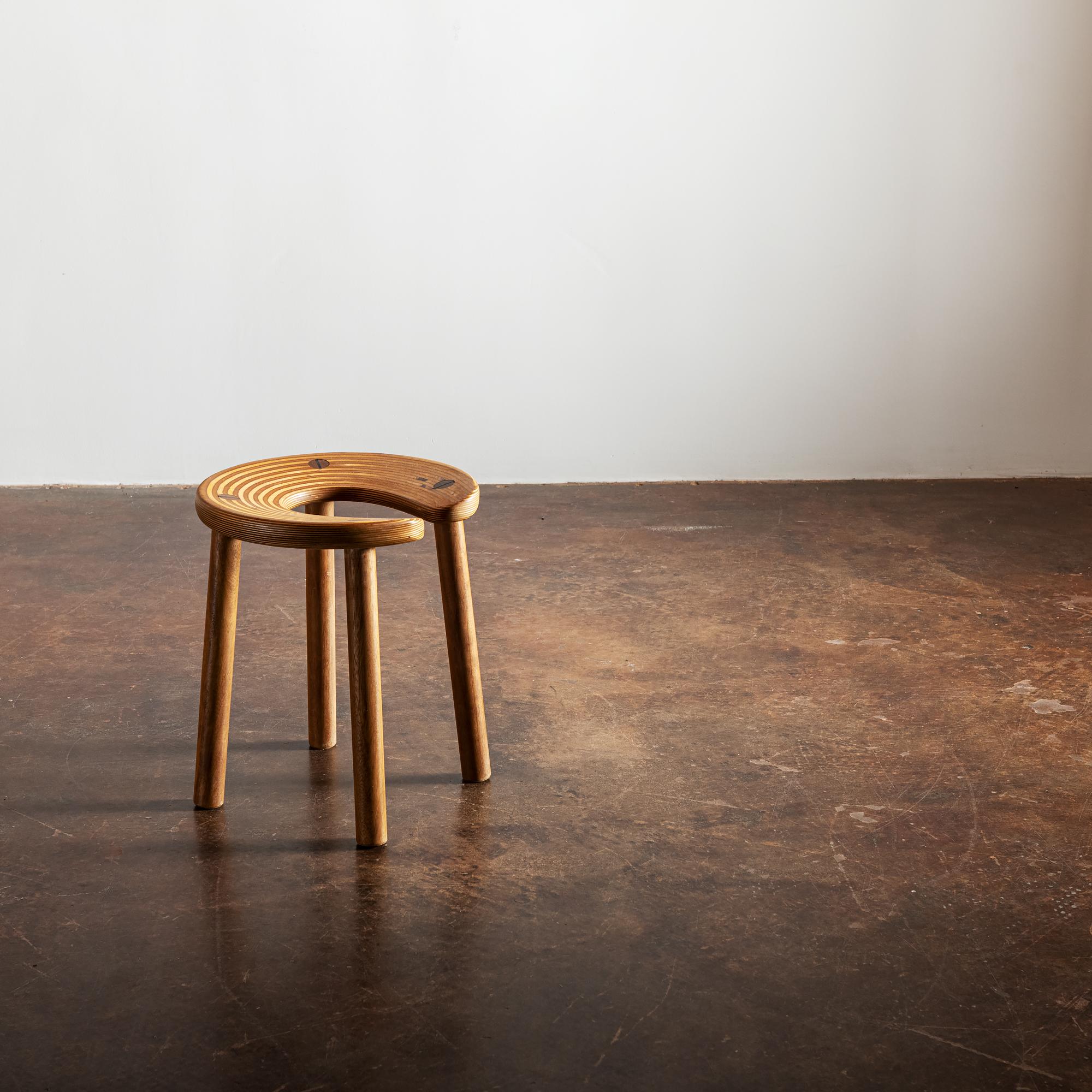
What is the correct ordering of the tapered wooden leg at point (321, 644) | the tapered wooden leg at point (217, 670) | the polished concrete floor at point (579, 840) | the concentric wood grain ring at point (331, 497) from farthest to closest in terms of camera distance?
1. the tapered wooden leg at point (321, 644)
2. the tapered wooden leg at point (217, 670)
3. the concentric wood grain ring at point (331, 497)
4. the polished concrete floor at point (579, 840)

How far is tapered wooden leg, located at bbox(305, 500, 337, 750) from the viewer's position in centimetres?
215

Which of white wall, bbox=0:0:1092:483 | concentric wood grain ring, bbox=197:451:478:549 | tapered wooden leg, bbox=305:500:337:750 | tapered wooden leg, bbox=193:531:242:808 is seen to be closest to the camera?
concentric wood grain ring, bbox=197:451:478:549

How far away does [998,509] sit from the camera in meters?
3.79

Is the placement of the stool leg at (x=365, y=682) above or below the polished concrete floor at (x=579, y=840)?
above

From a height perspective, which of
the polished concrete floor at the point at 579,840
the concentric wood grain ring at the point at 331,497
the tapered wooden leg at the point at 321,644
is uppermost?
the concentric wood grain ring at the point at 331,497

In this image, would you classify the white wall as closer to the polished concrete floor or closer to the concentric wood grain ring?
the polished concrete floor

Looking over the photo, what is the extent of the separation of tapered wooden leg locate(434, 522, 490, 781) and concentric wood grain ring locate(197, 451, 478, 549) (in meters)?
0.05

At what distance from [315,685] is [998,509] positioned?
2378 millimetres

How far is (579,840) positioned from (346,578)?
1.77 ft

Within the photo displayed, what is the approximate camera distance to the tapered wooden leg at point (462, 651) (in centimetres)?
199

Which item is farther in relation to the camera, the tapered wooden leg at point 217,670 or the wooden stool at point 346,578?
the tapered wooden leg at point 217,670

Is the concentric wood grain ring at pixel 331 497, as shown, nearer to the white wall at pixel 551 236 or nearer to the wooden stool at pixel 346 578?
the wooden stool at pixel 346 578

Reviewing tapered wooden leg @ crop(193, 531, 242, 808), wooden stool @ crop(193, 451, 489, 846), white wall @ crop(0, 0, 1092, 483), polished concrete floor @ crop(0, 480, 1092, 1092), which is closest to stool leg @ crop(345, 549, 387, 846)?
wooden stool @ crop(193, 451, 489, 846)

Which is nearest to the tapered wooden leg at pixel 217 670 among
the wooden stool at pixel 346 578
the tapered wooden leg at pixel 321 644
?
the wooden stool at pixel 346 578
